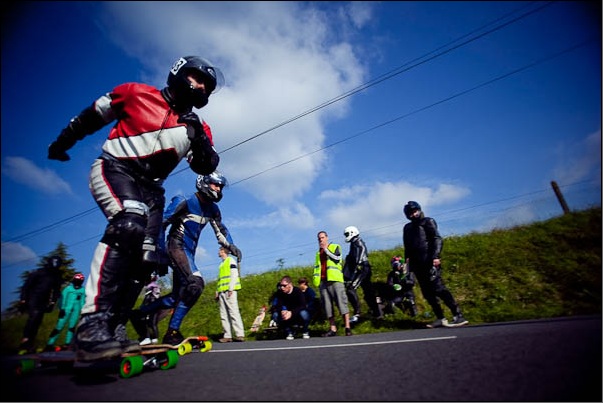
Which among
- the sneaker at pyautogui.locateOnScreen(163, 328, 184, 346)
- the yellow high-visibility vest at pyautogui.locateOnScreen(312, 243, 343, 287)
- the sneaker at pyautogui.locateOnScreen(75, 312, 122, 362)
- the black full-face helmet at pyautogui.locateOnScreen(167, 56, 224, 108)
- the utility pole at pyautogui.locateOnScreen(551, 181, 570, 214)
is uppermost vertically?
the utility pole at pyautogui.locateOnScreen(551, 181, 570, 214)

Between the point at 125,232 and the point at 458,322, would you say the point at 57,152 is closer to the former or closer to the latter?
the point at 125,232

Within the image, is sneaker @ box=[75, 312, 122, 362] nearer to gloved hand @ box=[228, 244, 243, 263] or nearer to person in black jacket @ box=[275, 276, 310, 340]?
gloved hand @ box=[228, 244, 243, 263]

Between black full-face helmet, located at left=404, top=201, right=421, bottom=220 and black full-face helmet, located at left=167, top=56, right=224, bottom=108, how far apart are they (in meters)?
4.81

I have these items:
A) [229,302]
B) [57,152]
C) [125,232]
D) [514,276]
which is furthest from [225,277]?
[514,276]

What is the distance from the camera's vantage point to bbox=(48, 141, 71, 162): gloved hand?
2371 mm

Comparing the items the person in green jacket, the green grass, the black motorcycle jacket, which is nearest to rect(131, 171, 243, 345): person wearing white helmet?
the black motorcycle jacket

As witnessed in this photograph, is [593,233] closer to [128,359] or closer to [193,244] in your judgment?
[193,244]

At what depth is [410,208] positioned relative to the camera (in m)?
6.08

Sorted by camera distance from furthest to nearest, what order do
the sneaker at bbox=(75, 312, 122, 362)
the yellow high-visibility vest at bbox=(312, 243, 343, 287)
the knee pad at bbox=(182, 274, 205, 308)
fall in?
the yellow high-visibility vest at bbox=(312, 243, 343, 287) → the knee pad at bbox=(182, 274, 205, 308) → the sneaker at bbox=(75, 312, 122, 362)

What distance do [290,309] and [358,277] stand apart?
6.44 feet

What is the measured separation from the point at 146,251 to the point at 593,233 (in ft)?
31.6

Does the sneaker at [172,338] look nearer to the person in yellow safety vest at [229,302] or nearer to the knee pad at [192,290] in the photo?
Result: the knee pad at [192,290]

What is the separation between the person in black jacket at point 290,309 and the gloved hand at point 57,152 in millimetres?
5671

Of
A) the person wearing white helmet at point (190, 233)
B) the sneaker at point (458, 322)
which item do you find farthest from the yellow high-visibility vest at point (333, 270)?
the person wearing white helmet at point (190, 233)
